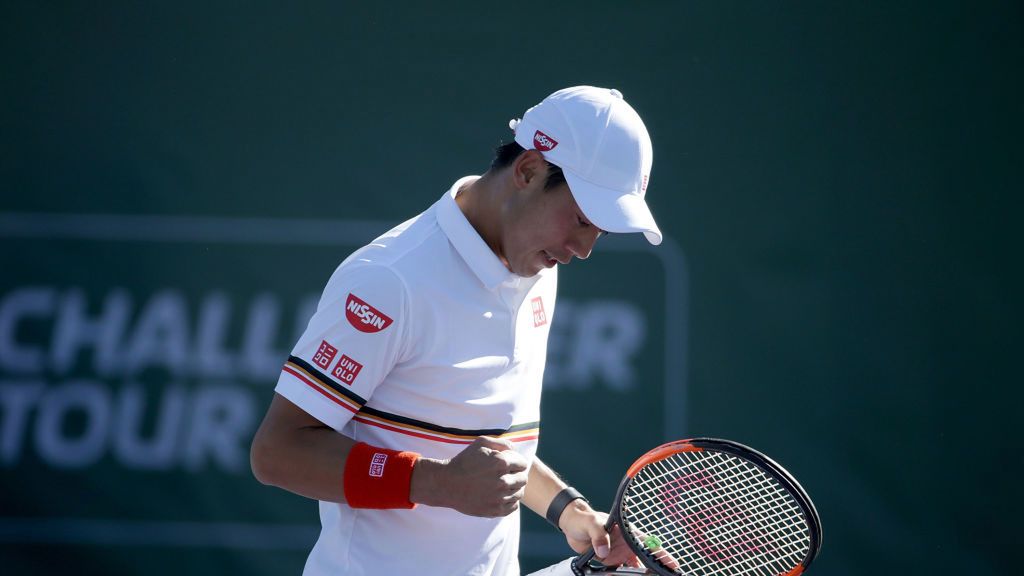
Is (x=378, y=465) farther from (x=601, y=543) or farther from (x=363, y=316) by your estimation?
(x=601, y=543)

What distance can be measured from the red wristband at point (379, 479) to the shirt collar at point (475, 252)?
343 mm

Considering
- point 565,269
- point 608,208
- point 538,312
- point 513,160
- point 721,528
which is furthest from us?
point 565,269

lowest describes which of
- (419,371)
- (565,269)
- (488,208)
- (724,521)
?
(724,521)

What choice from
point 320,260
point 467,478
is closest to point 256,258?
point 320,260

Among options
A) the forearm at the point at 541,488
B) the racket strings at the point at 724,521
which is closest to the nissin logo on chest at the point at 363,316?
the forearm at the point at 541,488

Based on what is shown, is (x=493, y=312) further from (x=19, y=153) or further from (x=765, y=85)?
(x=19, y=153)

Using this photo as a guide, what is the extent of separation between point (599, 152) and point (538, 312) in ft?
1.19

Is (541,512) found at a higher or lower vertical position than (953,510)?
higher

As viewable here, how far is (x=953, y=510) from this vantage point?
3.90 m

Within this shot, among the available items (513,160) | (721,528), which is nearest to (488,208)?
(513,160)

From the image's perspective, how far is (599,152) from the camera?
194 centimetres

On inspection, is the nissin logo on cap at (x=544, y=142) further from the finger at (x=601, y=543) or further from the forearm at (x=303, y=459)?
the finger at (x=601, y=543)

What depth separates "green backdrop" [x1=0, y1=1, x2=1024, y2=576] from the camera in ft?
12.6

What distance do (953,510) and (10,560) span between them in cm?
317
